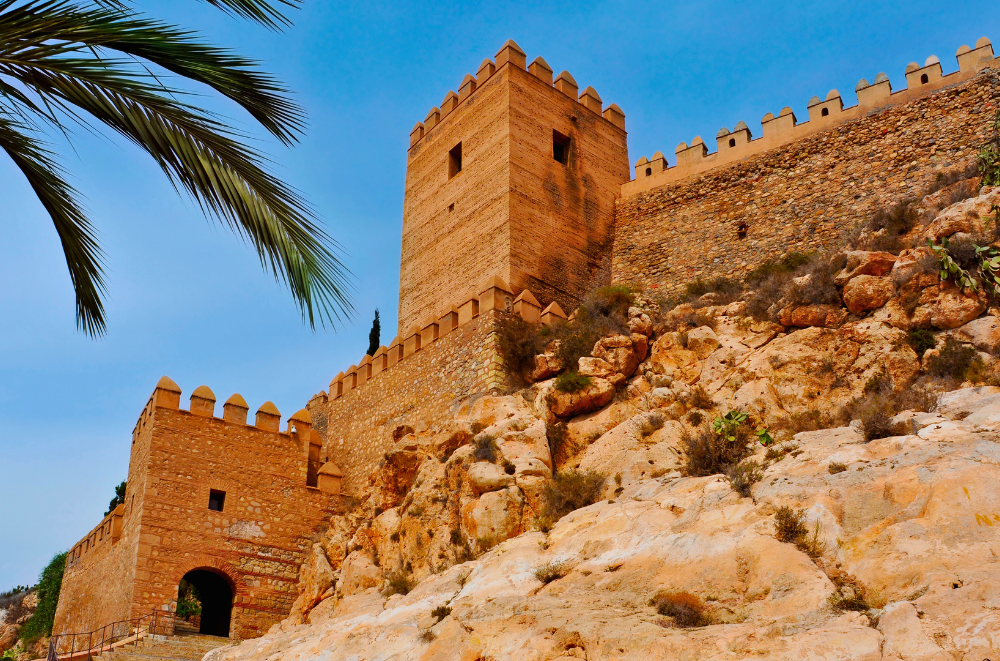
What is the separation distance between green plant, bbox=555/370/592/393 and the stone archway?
7.74 m

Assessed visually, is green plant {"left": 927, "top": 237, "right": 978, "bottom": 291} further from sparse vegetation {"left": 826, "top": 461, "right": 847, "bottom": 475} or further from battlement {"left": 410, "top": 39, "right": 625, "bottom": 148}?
battlement {"left": 410, "top": 39, "right": 625, "bottom": 148}

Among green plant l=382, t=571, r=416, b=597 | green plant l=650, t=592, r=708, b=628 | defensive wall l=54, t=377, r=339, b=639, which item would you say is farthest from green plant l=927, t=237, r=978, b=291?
defensive wall l=54, t=377, r=339, b=639

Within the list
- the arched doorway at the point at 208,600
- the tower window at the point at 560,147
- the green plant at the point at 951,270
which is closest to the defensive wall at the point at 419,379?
the arched doorway at the point at 208,600

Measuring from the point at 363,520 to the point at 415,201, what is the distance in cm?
875

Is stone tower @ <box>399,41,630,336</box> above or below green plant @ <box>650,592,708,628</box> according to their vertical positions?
above

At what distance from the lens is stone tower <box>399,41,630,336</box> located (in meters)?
20.4

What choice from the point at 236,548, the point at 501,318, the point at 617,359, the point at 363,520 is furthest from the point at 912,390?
the point at 236,548

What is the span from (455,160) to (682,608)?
15.8m

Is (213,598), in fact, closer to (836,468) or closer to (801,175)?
(836,468)

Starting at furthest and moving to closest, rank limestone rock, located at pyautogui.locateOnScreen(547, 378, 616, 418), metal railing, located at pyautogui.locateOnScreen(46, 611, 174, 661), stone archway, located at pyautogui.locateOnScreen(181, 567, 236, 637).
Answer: stone archway, located at pyautogui.locateOnScreen(181, 567, 236, 637), metal railing, located at pyautogui.locateOnScreen(46, 611, 174, 661), limestone rock, located at pyautogui.locateOnScreen(547, 378, 616, 418)

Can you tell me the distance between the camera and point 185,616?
17875 millimetres

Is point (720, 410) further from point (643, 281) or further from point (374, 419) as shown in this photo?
point (374, 419)

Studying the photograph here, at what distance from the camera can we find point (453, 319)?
19.3m

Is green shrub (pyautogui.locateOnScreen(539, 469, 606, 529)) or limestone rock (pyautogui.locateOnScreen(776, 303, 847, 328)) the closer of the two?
green shrub (pyautogui.locateOnScreen(539, 469, 606, 529))
